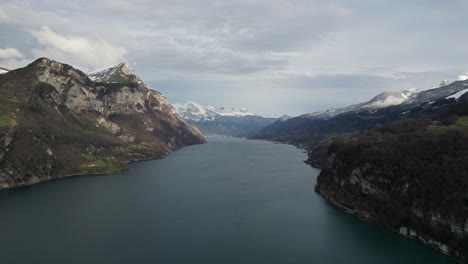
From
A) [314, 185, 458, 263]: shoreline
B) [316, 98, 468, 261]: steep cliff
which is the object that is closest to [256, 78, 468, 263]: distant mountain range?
[316, 98, 468, 261]: steep cliff

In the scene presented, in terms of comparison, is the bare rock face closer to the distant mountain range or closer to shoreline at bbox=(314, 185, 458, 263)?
the distant mountain range

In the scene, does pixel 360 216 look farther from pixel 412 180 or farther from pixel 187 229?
pixel 187 229

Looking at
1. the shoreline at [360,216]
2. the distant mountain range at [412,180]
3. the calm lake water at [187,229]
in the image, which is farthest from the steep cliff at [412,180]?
the calm lake water at [187,229]

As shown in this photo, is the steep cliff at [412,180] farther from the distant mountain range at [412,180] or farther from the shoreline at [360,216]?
the shoreline at [360,216]

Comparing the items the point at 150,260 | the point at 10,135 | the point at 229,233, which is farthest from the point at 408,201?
the point at 10,135

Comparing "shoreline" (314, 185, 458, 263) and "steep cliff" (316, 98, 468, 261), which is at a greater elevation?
"steep cliff" (316, 98, 468, 261)
